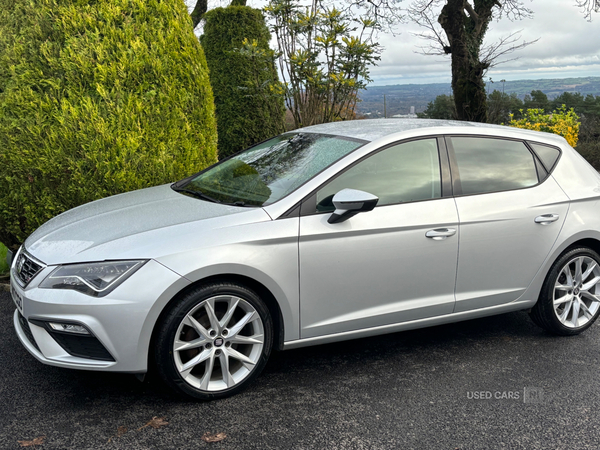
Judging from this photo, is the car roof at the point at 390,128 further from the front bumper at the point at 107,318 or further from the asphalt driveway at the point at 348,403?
the front bumper at the point at 107,318

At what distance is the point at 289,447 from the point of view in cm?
294

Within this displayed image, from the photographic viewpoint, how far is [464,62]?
13.7 metres

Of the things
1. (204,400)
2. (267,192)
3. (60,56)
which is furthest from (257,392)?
(60,56)

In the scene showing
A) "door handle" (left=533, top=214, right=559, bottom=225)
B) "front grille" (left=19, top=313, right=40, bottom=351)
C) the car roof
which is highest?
the car roof

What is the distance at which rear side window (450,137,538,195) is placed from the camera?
13.3 feet

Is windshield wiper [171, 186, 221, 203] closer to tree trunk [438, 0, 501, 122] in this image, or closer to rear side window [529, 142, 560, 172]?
rear side window [529, 142, 560, 172]

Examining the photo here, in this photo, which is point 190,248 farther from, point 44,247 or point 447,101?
point 447,101

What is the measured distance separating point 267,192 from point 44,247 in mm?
1357

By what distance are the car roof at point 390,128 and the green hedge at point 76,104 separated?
71.8 inches

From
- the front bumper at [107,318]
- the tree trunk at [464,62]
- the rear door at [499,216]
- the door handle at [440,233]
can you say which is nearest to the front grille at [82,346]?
the front bumper at [107,318]

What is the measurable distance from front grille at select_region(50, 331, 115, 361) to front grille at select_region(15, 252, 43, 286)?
38 centimetres

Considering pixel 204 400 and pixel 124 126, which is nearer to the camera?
pixel 204 400

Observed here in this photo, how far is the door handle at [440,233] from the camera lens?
3752 millimetres

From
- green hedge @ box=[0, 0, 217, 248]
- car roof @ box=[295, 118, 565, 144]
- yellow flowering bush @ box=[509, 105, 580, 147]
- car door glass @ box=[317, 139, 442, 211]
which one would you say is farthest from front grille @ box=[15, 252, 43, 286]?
yellow flowering bush @ box=[509, 105, 580, 147]
